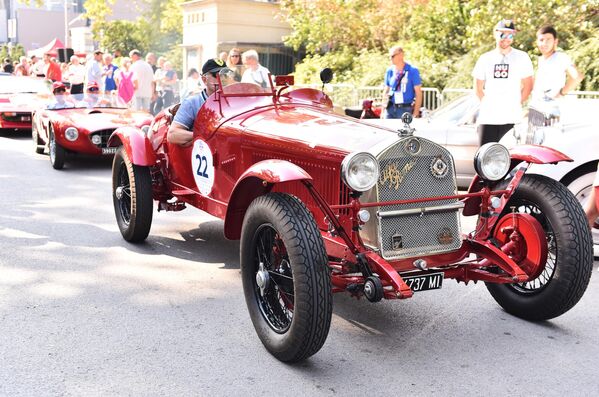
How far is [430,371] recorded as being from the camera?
3793mm

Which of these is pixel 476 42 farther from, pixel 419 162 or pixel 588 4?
pixel 419 162

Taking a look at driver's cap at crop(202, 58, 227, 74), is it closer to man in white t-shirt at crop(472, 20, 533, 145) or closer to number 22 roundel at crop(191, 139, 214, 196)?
number 22 roundel at crop(191, 139, 214, 196)

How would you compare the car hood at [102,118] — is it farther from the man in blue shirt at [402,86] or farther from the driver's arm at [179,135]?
the driver's arm at [179,135]

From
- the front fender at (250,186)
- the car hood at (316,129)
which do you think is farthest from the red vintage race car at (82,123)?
the front fender at (250,186)

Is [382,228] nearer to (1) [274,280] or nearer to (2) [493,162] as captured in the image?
(1) [274,280]

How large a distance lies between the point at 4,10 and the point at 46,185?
66.1 meters

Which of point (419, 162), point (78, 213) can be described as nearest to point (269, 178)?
point (419, 162)

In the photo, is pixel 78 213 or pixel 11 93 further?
pixel 11 93

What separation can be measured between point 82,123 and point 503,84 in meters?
5.82

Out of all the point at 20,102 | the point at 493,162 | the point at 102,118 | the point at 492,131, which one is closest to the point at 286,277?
the point at 493,162

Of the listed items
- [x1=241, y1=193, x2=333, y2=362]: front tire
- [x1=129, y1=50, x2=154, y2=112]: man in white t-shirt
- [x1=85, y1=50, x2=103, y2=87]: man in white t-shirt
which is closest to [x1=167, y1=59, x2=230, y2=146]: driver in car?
[x1=241, y1=193, x2=333, y2=362]: front tire

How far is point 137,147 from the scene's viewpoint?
6156 millimetres

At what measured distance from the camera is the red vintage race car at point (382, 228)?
376 centimetres

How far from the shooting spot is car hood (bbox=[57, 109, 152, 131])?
10.3 meters
